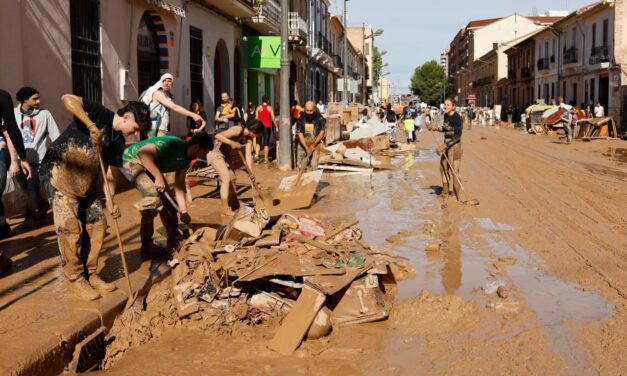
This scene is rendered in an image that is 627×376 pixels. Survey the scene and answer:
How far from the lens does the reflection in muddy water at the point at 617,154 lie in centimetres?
1945

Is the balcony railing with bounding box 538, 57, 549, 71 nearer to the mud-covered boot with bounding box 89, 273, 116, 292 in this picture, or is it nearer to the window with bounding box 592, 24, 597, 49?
the window with bounding box 592, 24, 597, 49

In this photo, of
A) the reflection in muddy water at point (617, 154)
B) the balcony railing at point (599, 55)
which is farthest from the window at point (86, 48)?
the balcony railing at point (599, 55)

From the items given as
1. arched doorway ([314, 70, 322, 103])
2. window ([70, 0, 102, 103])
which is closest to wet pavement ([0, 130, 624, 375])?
window ([70, 0, 102, 103])

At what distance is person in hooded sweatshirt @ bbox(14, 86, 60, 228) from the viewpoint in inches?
318

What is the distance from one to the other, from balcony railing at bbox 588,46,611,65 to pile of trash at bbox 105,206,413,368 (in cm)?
3559

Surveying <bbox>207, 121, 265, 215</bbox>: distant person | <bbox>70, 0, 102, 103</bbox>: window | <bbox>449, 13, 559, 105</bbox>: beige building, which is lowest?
<bbox>207, 121, 265, 215</bbox>: distant person

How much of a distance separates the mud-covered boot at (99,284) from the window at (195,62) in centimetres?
1316

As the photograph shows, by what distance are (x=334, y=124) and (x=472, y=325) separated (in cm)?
1704

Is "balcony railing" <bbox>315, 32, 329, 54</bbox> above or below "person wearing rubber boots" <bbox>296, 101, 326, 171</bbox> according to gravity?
above

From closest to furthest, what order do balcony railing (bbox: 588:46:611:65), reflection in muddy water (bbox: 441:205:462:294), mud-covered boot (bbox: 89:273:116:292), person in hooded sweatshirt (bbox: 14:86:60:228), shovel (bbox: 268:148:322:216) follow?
mud-covered boot (bbox: 89:273:116:292)
reflection in muddy water (bbox: 441:205:462:294)
person in hooded sweatshirt (bbox: 14:86:60:228)
shovel (bbox: 268:148:322:216)
balcony railing (bbox: 588:46:611:65)

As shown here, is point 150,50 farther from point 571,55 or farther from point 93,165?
point 571,55

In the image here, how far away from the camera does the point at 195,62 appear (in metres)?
18.8

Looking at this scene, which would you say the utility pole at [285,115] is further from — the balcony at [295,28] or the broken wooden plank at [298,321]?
the balcony at [295,28]

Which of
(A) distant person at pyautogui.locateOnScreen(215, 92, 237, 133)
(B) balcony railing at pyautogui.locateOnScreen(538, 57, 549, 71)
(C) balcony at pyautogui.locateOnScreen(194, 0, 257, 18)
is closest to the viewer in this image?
(A) distant person at pyautogui.locateOnScreen(215, 92, 237, 133)
